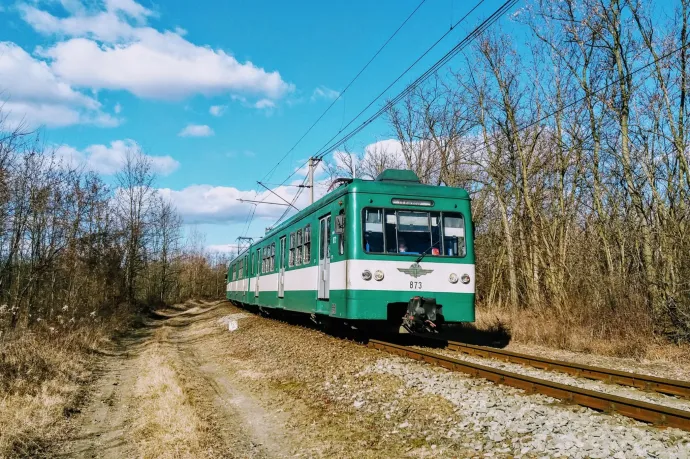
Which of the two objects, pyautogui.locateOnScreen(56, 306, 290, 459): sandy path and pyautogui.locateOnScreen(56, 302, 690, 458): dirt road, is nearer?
pyautogui.locateOnScreen(56, 302, 690, 458): dirt road

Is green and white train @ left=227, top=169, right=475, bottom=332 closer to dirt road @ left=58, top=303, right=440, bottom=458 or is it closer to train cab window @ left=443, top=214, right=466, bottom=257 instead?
train cab window @ left=443, top=214, right=466, bottom=257

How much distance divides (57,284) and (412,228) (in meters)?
15.6

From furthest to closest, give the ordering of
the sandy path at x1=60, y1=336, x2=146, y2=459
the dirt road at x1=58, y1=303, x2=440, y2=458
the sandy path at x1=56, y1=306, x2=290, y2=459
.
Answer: the sandy path at x1=60, y1=336, x2=146, y2=459 → the sandy path at x1=56, y1=306, x2=290, y2=459 → the dirt road at x1=58, y1=303, x2=440, y2=458

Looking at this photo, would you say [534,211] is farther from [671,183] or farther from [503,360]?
[503,360]

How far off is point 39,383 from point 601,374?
8.44m

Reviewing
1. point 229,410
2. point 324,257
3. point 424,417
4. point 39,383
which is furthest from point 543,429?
point 324,257

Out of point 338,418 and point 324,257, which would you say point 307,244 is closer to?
point 324,257

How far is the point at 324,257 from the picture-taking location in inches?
482

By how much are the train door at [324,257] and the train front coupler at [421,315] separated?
6.78 feet

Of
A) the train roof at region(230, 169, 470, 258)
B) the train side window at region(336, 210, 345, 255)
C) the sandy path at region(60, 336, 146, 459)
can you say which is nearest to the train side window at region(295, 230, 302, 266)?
the train roof at region(230, 169, 470, 258)

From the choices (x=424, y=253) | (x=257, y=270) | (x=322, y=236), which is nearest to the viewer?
(x=424, y=253)

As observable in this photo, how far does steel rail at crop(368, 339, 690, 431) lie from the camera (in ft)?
15.8

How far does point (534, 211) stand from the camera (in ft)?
60.8

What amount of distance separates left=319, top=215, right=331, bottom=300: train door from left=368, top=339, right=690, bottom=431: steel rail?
12.9ft
